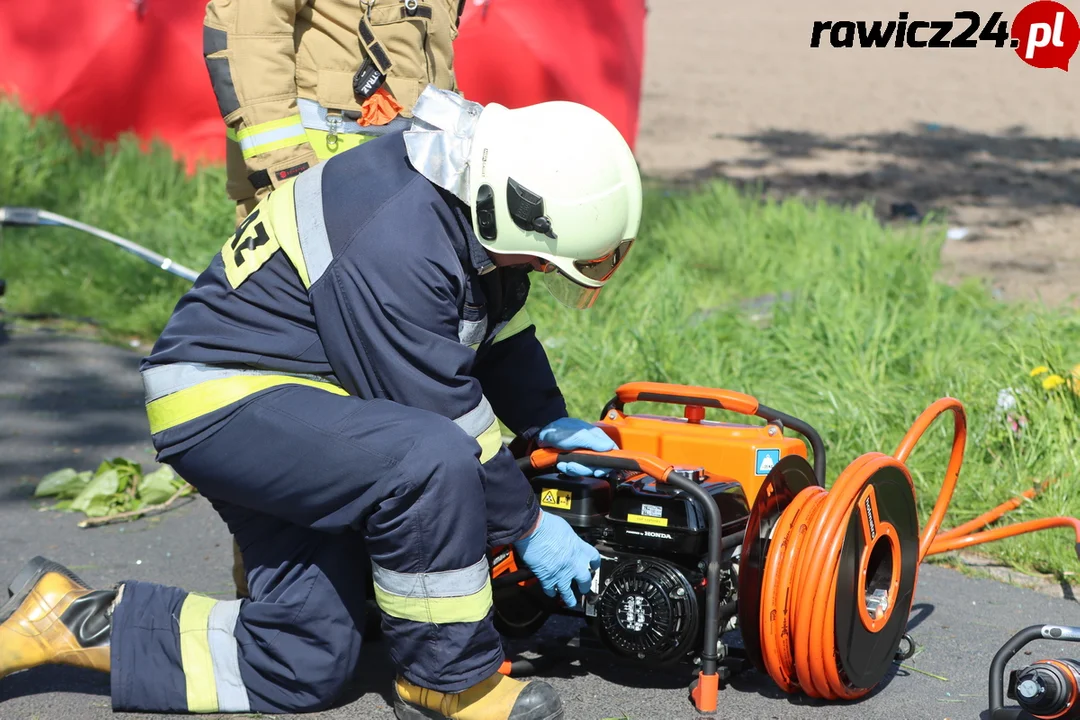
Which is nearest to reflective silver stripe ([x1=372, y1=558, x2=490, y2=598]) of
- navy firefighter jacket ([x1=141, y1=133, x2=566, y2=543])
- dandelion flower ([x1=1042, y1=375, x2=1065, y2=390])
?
navy firefighter jacket ([x1=141, y1=133, x2=566, y2=543])

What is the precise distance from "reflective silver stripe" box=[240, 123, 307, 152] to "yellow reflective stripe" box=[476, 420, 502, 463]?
1219mm

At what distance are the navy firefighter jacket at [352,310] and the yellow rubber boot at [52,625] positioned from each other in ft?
1.52

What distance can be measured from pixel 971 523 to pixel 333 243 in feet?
7.81

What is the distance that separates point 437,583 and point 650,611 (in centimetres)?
54

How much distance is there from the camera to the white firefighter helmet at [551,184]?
9.00ft

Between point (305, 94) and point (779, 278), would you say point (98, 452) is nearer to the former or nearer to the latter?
point (305, 94)

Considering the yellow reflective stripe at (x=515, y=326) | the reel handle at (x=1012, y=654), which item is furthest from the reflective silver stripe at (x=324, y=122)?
the reel handle at (x=1012, y=654)

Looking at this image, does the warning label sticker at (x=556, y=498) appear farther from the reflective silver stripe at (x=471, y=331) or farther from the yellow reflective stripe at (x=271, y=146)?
the yellow reflective stripe at (x=271, y=146)

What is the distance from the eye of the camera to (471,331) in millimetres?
2936

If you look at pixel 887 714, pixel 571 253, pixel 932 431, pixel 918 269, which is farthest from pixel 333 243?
pixel 918 269

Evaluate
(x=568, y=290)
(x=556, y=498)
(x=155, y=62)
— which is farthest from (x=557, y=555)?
(x=155, y=62)

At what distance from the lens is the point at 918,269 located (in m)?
6.17

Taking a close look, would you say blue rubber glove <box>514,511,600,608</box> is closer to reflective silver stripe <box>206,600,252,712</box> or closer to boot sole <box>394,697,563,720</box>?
boot sole <box>394,697,563,720</box>

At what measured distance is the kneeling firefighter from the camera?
9.01 feet
